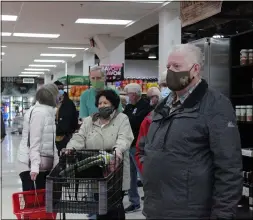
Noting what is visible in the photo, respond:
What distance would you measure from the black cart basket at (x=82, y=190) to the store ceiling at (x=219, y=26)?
7.20 m

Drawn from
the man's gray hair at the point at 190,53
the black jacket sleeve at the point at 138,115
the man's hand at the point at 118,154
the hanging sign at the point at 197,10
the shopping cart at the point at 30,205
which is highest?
the hanging sign at the point at 197,10

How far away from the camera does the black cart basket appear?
10.2 feet

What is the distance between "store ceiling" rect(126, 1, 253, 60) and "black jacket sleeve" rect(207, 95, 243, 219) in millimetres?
7811

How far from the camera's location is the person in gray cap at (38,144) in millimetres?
4367

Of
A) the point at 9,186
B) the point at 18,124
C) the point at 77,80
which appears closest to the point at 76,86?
the point at 77,80

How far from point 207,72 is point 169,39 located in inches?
132

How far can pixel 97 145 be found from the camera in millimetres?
4020

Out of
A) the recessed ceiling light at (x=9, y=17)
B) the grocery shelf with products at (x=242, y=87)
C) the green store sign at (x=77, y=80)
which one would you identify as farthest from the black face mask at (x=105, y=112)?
the recessed ceiling light at (x=9, y=17)

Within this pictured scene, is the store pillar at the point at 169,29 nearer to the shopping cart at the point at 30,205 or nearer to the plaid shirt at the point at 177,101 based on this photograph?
the shopping cart at the point at 30,205

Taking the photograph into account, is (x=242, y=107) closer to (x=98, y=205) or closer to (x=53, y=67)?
(x=98, y=205)

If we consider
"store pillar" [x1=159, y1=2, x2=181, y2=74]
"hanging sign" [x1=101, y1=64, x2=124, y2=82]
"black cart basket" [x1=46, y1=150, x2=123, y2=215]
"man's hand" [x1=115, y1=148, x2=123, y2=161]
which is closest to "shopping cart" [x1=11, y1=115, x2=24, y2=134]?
"hanging sign" [x1=101, y1=64, x2=124, y2=82]

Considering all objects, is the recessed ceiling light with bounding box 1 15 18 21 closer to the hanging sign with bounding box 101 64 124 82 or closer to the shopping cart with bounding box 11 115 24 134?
the hanging sign with bounding box 101 64 124 82

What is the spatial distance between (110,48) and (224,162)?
1246 cm

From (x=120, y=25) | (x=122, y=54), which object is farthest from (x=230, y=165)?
(x=122, y=54)
